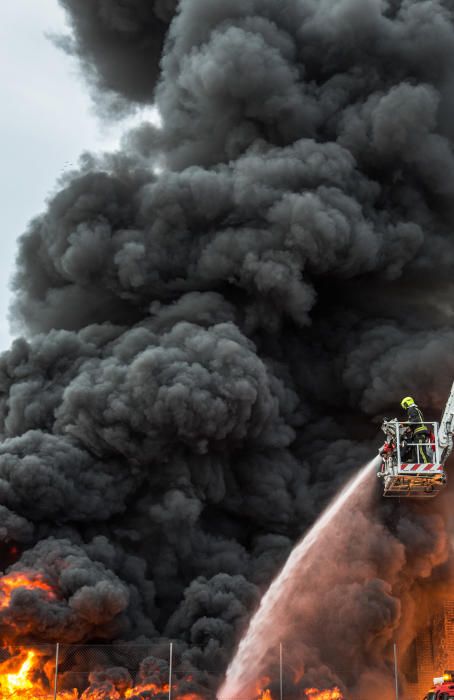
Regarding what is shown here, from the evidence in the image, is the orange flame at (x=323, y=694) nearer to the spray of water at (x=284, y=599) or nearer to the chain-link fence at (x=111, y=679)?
the chain-link fence at (x=111, y=679)

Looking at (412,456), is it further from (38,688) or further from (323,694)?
(38,688)

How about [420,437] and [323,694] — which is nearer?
[420,437]

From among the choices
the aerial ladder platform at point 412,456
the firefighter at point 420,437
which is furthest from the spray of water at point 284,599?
the firefighter at point 420,437

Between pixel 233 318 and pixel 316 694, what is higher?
pixel 233 318

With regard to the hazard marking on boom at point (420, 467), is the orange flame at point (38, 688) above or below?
below

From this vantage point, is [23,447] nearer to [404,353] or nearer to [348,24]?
[404,353]

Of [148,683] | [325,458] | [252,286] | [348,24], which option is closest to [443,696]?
[148,683]

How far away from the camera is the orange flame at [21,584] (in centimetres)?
2952

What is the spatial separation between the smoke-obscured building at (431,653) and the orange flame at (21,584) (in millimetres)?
14350

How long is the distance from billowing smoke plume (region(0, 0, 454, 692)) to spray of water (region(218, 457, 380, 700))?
0.69 m

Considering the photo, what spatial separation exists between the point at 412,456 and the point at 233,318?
59.8 feet

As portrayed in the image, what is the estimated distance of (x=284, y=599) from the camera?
1316 inches

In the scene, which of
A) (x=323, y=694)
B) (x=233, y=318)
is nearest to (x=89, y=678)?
(x=323, y=694)

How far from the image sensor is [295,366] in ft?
134
